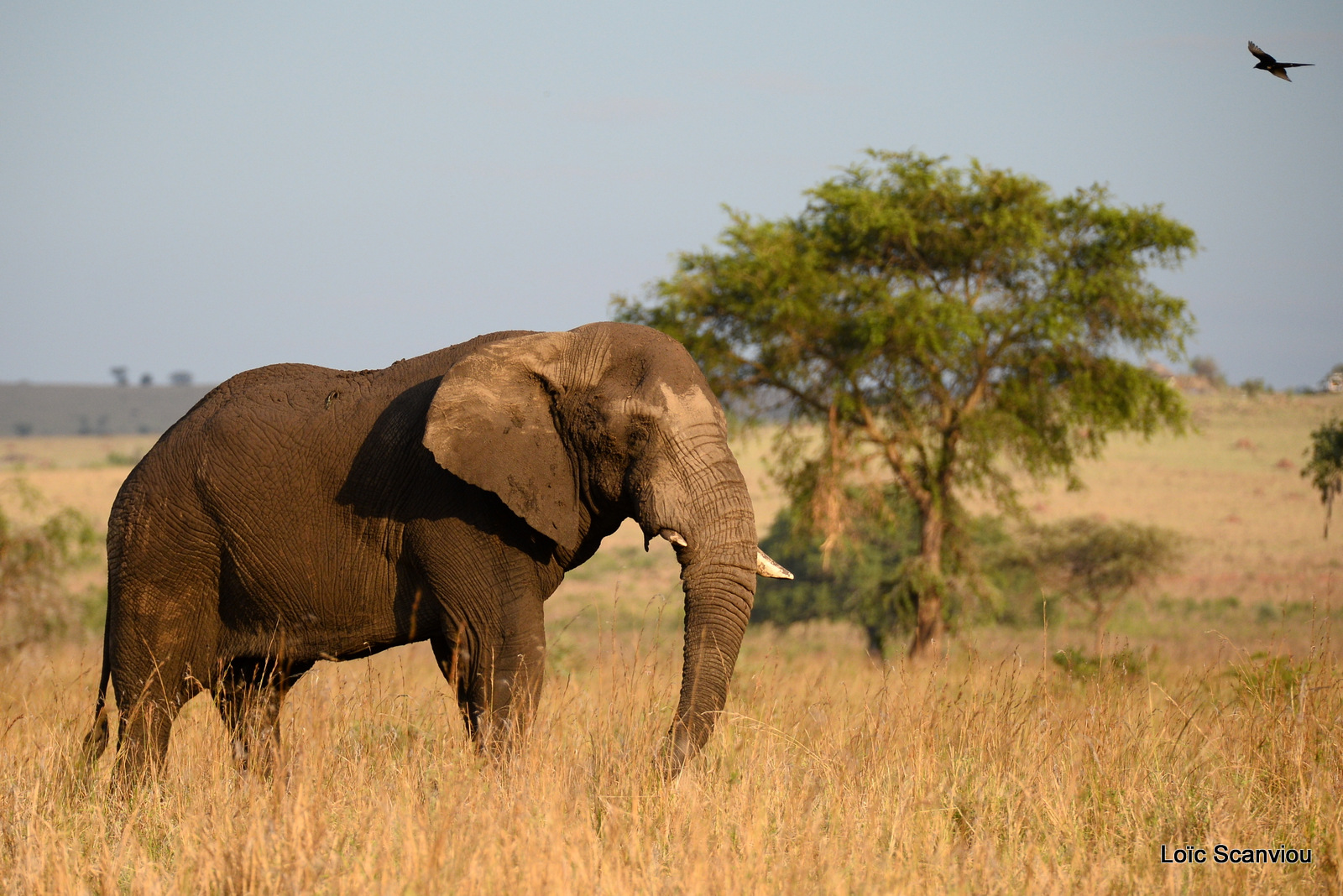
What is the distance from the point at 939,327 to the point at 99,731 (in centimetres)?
1505

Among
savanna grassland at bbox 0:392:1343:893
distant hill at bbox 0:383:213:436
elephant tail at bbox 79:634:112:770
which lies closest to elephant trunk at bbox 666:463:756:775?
savanna grassland at bbox 0:392:1343:893

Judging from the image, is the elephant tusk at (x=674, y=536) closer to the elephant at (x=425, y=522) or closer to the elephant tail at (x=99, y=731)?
the elephant at (x=425, y=522)

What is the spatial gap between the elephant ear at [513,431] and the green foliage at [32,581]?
55.3ft

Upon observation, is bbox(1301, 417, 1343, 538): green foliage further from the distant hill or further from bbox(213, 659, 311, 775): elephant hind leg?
the distant hill

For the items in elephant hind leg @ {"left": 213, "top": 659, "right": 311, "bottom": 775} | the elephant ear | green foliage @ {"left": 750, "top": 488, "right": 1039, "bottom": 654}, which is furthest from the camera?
green foliage @ {"left": 750, "top": 488, "right": 1039, "bottom": 654}

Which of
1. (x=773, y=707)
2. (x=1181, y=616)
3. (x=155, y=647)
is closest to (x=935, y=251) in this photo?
(x=773, y=707)

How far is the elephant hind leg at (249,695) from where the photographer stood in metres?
6.75

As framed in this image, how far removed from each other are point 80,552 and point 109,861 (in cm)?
1989

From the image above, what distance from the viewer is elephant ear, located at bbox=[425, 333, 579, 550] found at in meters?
6.18

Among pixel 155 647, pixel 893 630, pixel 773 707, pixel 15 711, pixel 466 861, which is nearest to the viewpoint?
pixel 466 861

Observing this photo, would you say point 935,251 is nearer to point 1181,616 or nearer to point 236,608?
point 236,608

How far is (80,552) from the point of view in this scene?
74.3 ft

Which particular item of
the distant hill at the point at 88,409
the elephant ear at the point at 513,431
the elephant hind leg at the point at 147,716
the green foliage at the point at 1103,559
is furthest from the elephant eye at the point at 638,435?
the distant hill at the point at 88,409

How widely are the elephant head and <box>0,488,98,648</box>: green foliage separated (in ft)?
55.6
